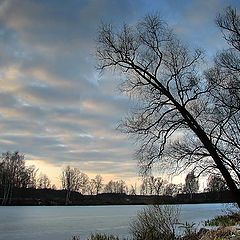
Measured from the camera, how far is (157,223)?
15.3 meters

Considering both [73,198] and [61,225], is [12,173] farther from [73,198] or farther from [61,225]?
[61,225]

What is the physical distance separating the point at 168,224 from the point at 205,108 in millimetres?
5120

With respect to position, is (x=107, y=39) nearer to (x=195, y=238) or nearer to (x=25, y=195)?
(x=195, y=238)

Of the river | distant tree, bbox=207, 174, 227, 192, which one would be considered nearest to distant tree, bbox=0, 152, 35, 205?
the river

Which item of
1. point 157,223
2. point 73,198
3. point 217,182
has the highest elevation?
point 73,198

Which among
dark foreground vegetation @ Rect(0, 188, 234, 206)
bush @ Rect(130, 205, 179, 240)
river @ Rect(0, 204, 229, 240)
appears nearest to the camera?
bush @ Rect(130, 205, 179, 240)

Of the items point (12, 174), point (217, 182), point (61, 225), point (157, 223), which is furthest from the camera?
point (12, 174)

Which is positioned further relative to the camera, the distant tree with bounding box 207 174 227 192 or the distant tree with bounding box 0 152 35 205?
the distant tree with bounding box 0 152 35 205

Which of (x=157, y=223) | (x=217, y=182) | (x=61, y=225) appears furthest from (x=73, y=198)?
(x=157, y=223)

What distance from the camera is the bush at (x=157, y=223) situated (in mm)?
14875

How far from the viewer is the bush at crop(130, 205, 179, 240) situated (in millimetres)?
14875

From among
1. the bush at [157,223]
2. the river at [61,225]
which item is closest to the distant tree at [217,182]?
the river at [61,225]

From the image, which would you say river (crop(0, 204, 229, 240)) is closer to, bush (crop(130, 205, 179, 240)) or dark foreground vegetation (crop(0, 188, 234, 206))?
bush (crop(130, 205, 179, 240))

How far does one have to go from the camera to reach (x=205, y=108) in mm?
17234
